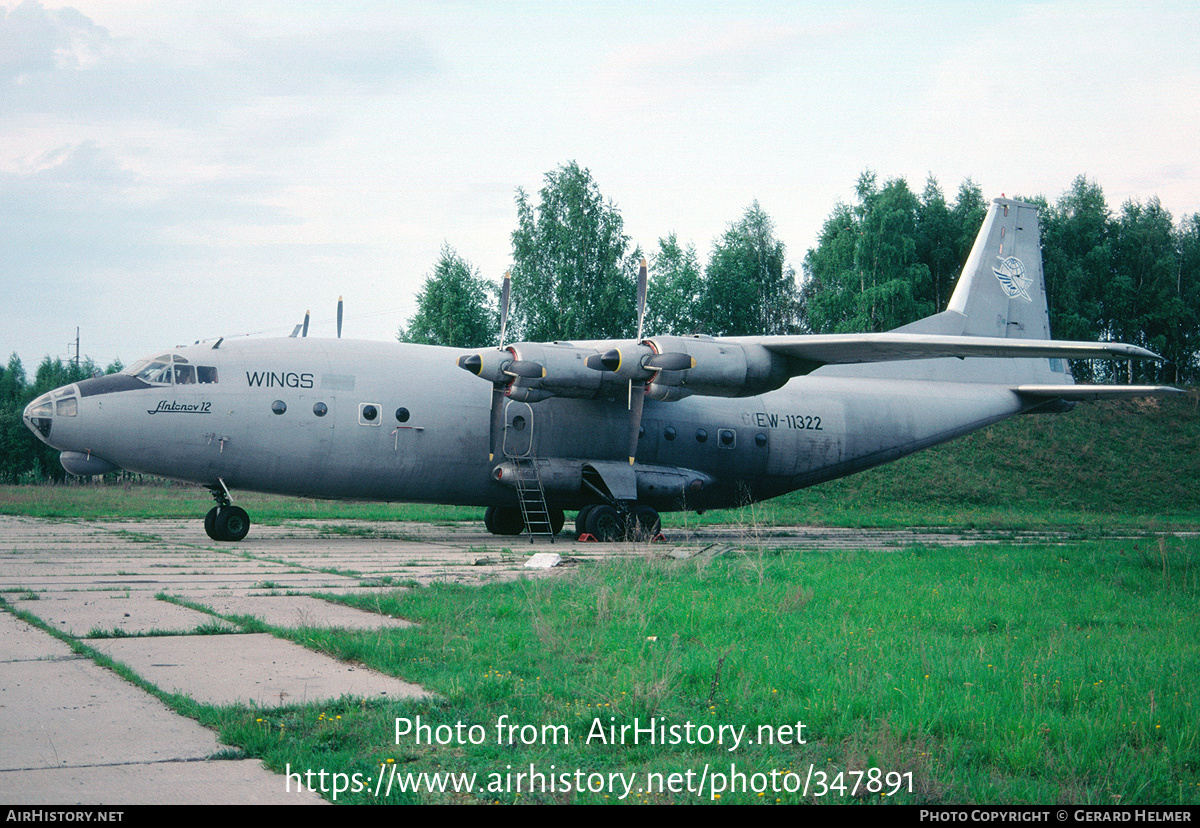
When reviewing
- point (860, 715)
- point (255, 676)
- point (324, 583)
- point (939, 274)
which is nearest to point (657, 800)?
point (860, 715)

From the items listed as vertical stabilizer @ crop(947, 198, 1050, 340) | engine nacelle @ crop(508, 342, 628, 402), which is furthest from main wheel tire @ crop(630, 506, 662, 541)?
vertical stabilizer @ crop(947, 198, 1050, 340)

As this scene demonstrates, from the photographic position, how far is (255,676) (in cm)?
623

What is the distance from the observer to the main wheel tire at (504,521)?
72.4 ft

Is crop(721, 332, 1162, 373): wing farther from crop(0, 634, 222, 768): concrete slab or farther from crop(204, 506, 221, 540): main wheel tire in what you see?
crop(0, 634, 222, 768): concrete slab

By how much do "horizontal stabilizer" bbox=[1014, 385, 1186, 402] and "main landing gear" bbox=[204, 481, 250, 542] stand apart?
63.5ft

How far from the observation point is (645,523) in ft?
65.8

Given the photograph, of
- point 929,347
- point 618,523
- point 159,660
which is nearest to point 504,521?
point 618,523

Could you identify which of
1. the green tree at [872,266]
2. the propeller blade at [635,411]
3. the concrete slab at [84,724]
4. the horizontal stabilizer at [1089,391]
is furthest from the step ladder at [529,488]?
the green tree at [872,266]

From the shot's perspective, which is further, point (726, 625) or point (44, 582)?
point (44, 582)

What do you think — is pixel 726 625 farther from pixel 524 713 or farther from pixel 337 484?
pixel 337 484

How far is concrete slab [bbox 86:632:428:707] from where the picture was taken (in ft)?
18.8

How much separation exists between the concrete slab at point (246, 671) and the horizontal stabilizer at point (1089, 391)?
19.5 meters

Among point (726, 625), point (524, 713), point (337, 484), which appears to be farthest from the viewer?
point (337, 484)
